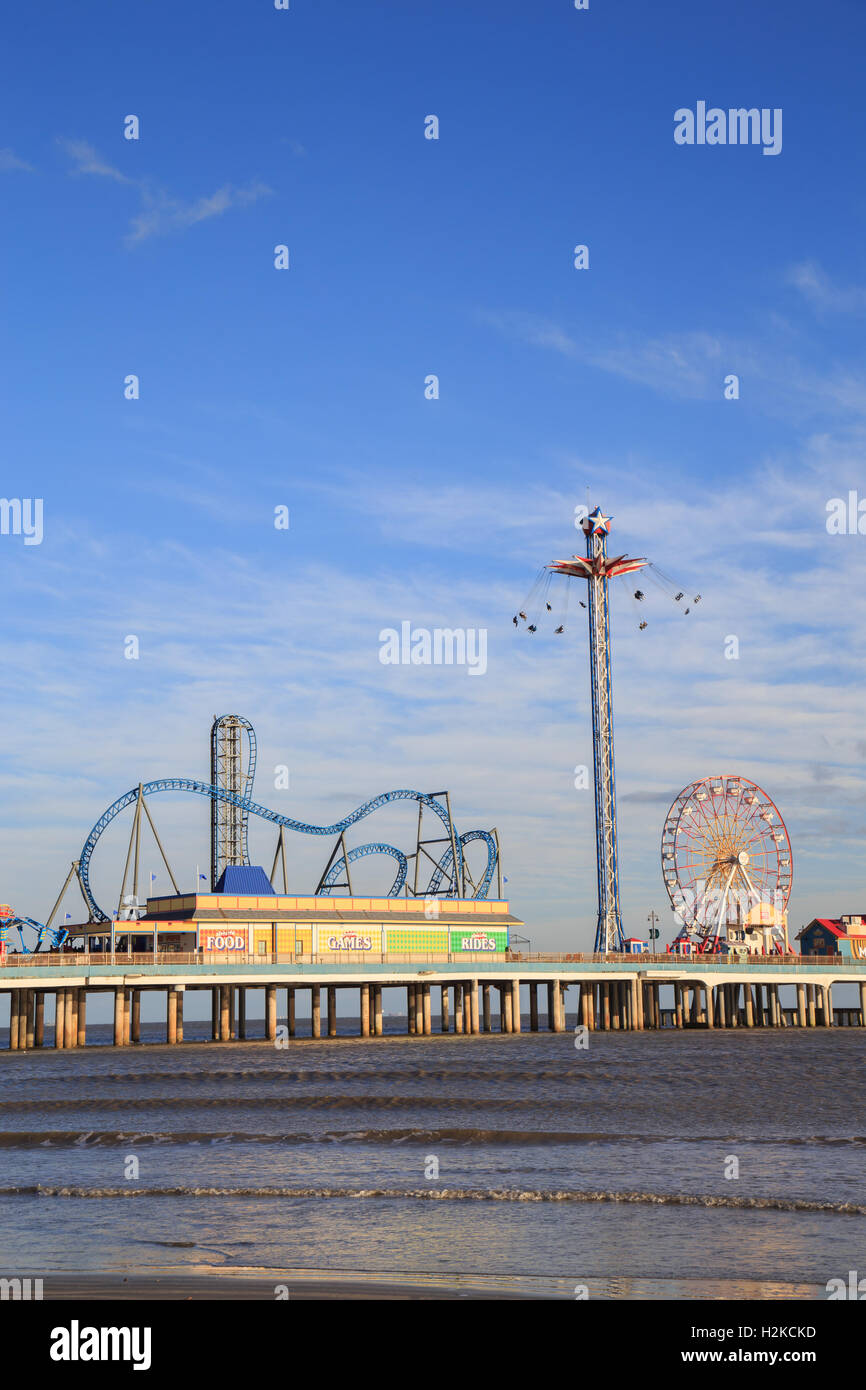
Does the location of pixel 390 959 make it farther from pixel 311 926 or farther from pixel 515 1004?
pixel 515 1004

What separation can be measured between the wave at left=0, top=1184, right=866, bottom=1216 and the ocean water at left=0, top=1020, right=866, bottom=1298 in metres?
0.07

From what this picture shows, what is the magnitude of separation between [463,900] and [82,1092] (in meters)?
38.2

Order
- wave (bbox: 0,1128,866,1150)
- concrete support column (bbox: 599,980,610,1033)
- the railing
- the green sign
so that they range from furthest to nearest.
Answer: concrete support column (bbox: 599,980,610,1033) < the green sign < the railing < wave (bbox: 0,1128,866,1150)

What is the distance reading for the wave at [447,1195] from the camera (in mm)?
21266

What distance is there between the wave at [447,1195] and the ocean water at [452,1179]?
2.8 inches

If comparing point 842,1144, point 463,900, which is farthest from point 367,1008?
point 842,1144

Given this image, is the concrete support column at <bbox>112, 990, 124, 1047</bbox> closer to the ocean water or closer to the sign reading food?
the sign reading food

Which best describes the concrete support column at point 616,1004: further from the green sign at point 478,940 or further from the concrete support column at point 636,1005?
the green sign at point 478,940

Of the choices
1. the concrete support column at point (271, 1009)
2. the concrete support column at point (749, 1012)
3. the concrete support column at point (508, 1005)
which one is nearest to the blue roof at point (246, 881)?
the concrete support column at point (271, 1009)

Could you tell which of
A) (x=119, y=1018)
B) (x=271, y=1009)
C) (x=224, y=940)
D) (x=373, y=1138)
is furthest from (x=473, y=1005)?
(x=373, y=1138)

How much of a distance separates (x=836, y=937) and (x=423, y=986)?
2090 inches

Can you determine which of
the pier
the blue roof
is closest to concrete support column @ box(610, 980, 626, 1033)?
the pier

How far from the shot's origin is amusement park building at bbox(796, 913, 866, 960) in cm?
11769
